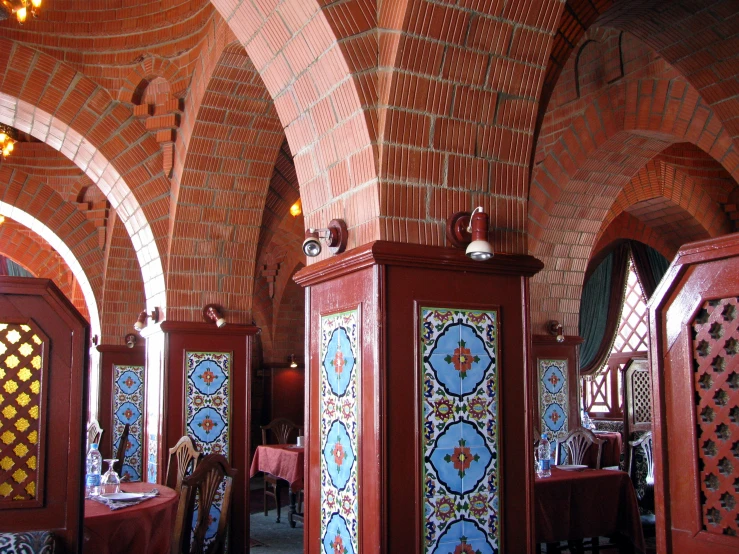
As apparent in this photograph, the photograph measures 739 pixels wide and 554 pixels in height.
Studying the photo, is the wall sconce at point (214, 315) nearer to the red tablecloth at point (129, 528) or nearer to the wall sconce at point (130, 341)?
the red tablecloth at point (129, 528)

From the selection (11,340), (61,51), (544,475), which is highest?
(61,51)

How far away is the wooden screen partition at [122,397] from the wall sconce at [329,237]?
5954mm

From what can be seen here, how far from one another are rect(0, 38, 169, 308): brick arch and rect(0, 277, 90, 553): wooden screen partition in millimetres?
3106

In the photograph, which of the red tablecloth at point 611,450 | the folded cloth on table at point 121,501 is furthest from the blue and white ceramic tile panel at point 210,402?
the red tablecloth at point 611,450

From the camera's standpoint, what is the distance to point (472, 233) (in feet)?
10.6

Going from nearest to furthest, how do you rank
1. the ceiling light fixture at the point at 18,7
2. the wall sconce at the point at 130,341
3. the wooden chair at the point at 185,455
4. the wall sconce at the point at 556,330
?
the ceiling light fixture at the point at 18,7, the wooden chair at the point at 185,455, the wall sconce at the point at 556,330, the wall sconce at the point at 130,341

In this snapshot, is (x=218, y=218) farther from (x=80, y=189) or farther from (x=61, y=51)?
(x=80, y=189)

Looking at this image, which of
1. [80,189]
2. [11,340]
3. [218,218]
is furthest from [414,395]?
[80,189]

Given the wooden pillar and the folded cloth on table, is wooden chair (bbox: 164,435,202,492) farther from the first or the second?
the wooden pillar

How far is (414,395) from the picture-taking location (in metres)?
3.20

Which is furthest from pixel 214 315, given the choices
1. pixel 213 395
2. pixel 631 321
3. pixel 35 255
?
pixel 631 321

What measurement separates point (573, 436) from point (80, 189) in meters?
6.44

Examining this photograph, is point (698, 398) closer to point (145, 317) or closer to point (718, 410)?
point (718, 410)

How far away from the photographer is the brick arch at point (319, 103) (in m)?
3.28
